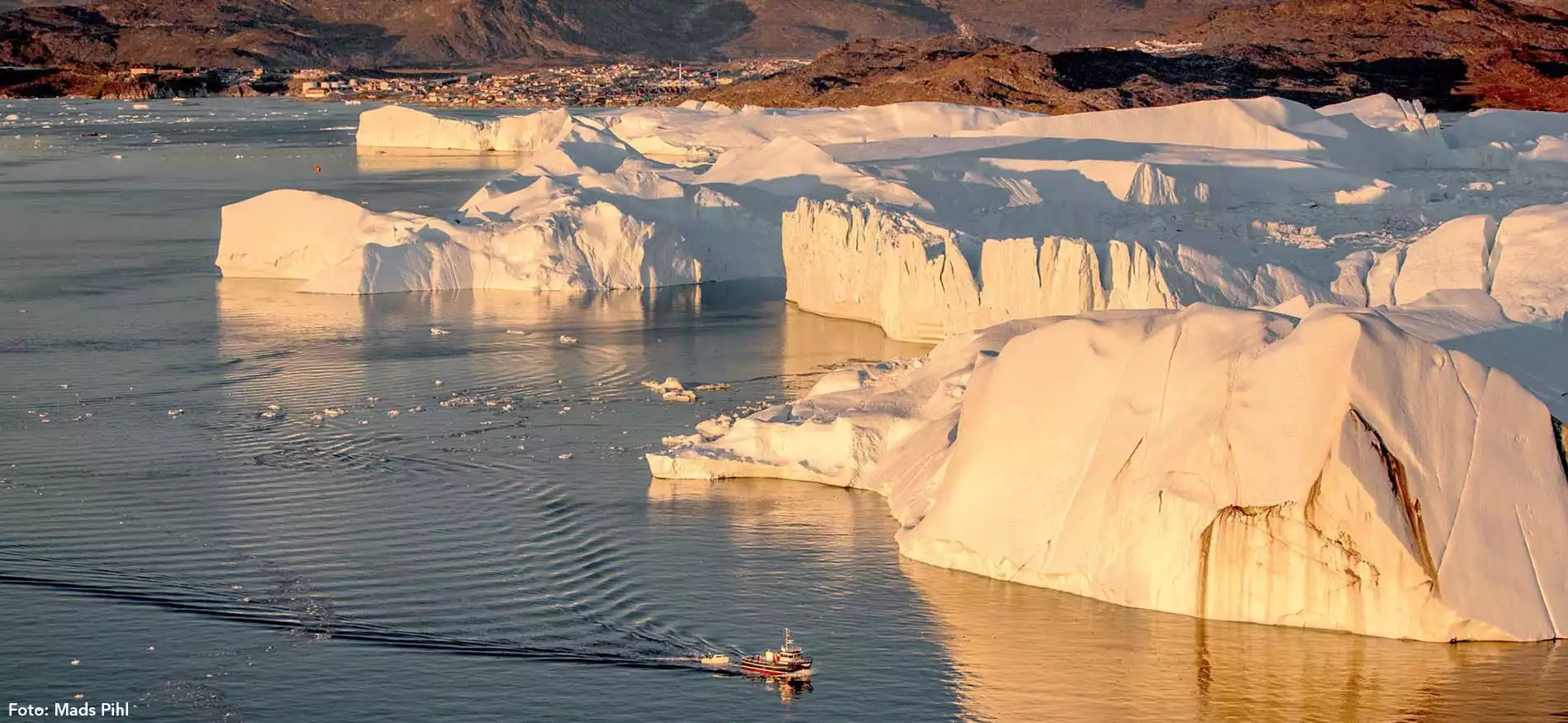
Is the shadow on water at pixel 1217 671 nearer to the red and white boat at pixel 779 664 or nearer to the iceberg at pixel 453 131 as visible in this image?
the red and white boat at pixel 779 664

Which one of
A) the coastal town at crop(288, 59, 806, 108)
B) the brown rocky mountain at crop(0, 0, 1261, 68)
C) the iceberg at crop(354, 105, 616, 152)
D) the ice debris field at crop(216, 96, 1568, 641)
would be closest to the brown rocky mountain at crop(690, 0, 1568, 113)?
the iceberg at crop(354, 105, 616, 152)

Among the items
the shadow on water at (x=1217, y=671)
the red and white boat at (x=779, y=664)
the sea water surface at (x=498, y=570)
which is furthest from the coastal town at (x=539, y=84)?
the red and white boat at (x=779, y=664)

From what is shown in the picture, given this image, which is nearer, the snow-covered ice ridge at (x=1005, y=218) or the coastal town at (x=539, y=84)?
the snow-covered ice ridge at (x=1005, y=218)

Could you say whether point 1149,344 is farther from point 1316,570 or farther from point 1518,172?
point 1518,172

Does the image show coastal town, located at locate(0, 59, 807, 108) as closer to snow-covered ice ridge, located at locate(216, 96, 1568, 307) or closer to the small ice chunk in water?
snow-covered ice ridge, located at locate(216, 96, 1568, 307)

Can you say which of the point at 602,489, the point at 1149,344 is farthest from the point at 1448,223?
the point at 602,489

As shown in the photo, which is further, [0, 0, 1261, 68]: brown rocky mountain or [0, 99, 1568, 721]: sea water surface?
[0, 0, 1261, 68]: brown rocky mountain
